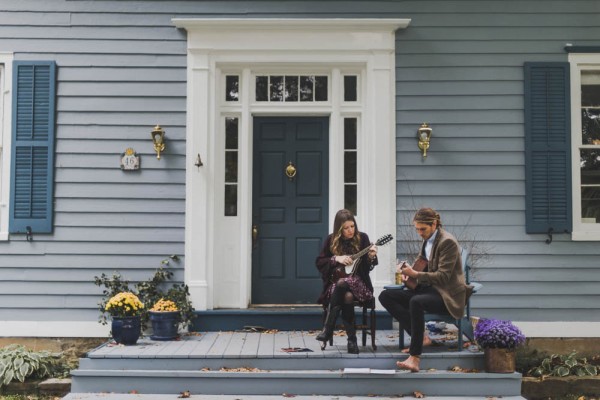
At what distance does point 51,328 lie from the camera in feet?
22.0

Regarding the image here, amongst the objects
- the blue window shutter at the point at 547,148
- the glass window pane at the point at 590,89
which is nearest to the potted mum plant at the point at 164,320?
the blue window shutter at the point at 547,148

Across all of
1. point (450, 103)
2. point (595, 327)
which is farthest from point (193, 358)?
point (595, 327)

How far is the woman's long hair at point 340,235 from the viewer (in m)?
5.57

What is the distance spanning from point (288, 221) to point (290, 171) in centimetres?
53

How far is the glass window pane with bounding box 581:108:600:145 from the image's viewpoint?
689cm

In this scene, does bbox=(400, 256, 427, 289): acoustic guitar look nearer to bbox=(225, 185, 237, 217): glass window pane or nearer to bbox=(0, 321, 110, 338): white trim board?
bbox=(225, 185, 237, 217): glass window pane

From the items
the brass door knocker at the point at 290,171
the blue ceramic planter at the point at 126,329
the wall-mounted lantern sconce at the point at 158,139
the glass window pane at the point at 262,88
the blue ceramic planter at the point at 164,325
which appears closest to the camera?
the blue ceramic planter at the point at 126,329

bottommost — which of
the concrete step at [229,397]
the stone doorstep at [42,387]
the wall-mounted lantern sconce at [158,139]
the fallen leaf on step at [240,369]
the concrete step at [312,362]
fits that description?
the stone doorstep at [42,387]

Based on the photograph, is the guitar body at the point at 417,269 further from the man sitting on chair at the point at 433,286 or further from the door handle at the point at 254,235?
the door handle at the point at 254,235

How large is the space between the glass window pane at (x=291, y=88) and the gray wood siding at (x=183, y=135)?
26.1 inches

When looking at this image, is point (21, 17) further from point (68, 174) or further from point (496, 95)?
point (496, 95)

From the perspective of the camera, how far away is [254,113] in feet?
22.8

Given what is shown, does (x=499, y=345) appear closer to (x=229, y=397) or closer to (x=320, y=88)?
(x=229, y=397)

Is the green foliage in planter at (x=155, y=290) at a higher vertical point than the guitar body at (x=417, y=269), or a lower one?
lower
